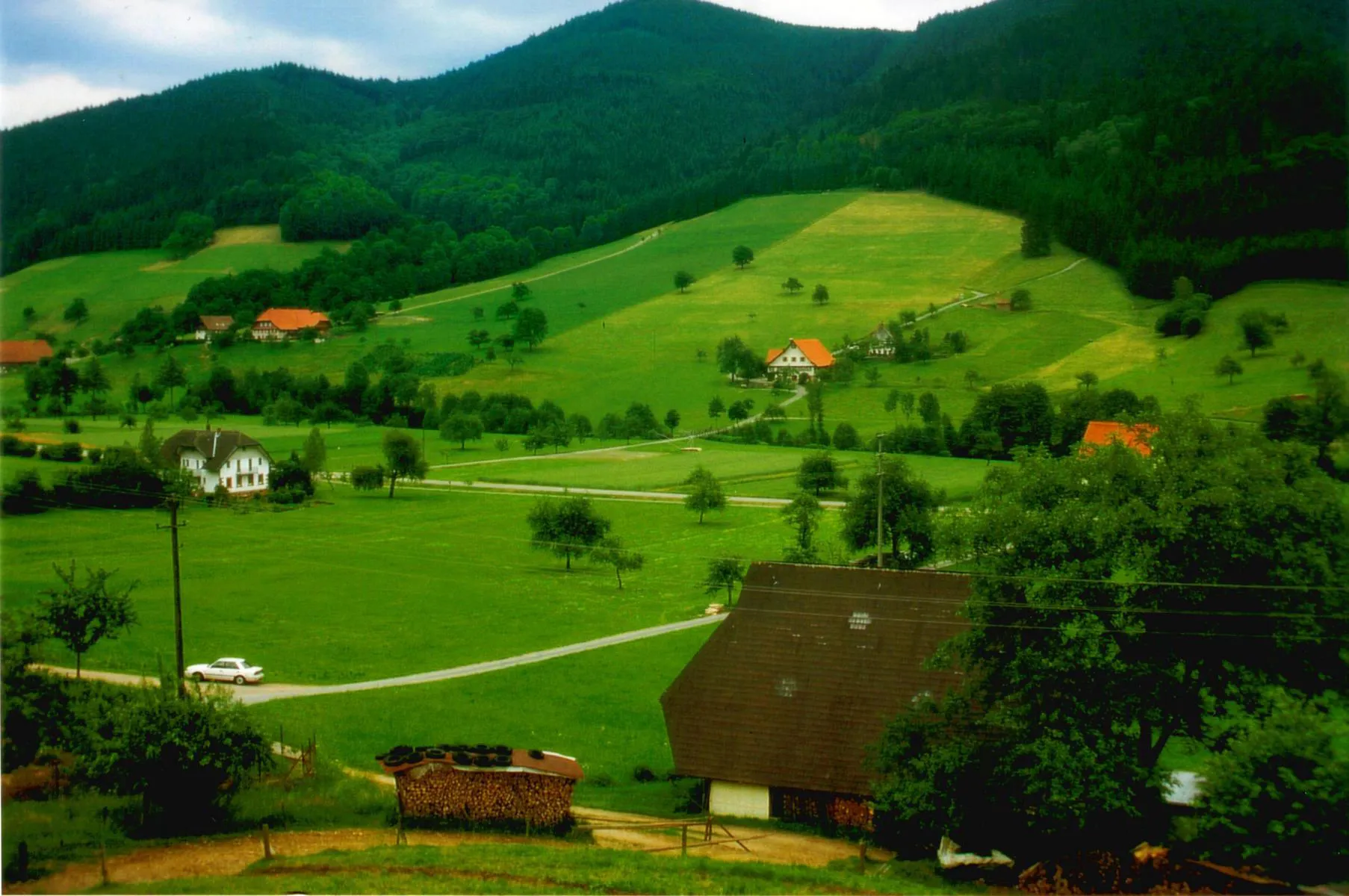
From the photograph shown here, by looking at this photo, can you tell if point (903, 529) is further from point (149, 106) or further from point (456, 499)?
point (149, 106)

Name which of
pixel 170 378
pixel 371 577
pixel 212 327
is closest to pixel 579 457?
pixel 371 577

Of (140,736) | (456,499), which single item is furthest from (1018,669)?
(456,499)

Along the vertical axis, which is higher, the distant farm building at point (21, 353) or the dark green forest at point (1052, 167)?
the dark green forest at point (1052, 167)

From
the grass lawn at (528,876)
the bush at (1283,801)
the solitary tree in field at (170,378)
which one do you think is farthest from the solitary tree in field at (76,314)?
the bush at (1283,801)

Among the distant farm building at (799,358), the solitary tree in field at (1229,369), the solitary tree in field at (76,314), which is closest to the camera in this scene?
the solitary tree in field at (1229,369)

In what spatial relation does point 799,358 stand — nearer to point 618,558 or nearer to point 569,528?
point 569,528

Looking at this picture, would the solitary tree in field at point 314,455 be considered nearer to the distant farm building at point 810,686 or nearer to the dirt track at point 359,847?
the distant farm building at point 810,686

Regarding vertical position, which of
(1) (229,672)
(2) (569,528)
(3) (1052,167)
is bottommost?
(1) (229,672)

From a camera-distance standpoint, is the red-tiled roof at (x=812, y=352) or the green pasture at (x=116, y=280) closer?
the red-tiled roof at (x=812, y=352)
